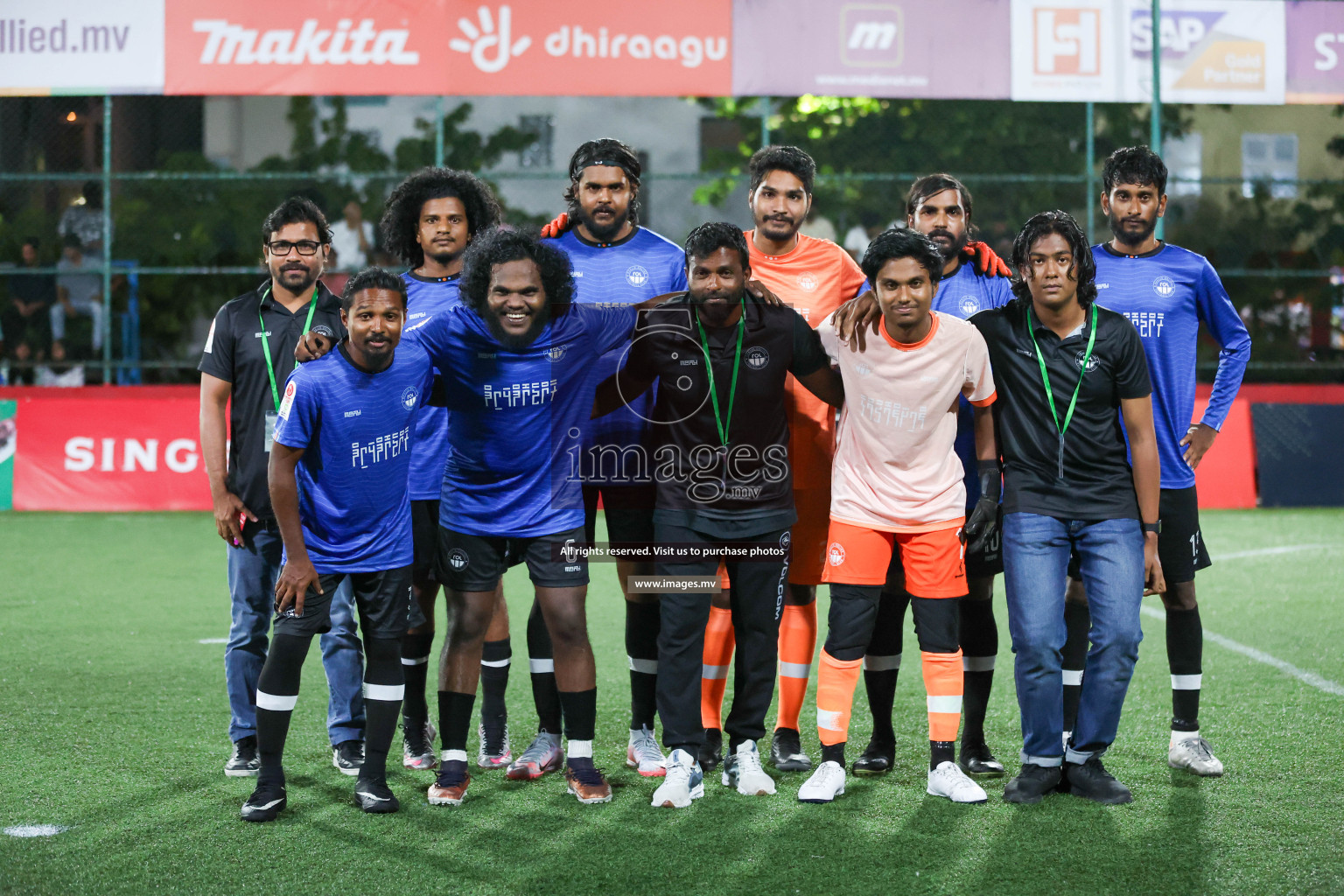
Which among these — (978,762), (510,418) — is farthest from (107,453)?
(978,762)

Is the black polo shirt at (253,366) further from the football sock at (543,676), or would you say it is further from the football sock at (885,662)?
the football sock at (885,662)

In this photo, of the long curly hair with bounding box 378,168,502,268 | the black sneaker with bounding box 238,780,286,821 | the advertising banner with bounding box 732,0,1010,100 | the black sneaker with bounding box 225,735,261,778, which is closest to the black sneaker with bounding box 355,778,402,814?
the black sneaker with bounding box 238,780,286,821

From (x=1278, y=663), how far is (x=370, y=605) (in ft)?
15.3

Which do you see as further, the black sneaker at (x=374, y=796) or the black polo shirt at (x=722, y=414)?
the black polo shirt at (x=722, y=414)

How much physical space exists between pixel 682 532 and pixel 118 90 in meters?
11.6

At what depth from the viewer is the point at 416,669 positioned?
5.18 meters

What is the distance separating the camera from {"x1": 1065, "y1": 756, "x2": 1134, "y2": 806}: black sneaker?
15.1 feet

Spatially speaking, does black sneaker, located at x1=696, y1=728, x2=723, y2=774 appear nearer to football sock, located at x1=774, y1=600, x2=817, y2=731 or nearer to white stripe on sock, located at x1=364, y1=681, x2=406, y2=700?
football sock, located at x1=774, y1=600, x2=817, y2=731

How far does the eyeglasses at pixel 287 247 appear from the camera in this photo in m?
4.98

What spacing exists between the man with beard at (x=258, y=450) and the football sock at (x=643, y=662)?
104 cm

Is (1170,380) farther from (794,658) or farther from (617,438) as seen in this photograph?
(617,438)

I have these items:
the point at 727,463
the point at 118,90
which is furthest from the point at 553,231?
the point at 118,90

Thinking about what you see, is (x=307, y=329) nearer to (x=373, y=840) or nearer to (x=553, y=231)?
(x=553, y=231)

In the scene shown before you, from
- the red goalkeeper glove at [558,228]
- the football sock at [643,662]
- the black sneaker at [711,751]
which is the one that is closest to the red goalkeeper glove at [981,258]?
the red goalkeeper glove at [558,228]
